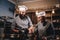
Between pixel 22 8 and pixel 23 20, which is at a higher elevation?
pixel 22 8

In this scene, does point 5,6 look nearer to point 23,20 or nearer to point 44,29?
point 23,20

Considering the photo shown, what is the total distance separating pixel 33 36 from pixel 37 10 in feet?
2.03

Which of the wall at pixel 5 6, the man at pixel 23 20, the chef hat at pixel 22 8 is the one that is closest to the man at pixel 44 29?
the man at pixel 23 20

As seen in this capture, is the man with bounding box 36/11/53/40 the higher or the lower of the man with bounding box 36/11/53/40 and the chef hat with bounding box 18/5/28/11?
the lower

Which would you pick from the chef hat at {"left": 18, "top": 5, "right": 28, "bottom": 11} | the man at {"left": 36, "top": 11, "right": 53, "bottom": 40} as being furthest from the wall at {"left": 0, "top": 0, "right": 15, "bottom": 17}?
the man at {"left": 36, "top": 11, "right": 53, "bottom": 40}

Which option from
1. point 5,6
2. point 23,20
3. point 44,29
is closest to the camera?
point 44,29


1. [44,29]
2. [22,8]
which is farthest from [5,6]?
[44,29]

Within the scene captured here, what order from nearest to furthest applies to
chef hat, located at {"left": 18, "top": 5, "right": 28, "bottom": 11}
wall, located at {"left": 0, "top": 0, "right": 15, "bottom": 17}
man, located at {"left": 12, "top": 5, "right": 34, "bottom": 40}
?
man, located at {"left": 12, "top": 5, "right": 34, "bottom": 40}, chef hat, located at {"left": 18, "top": 5, "right": 28, "bottom": 11}, wall, located at {"left": 0, "top": 0, "right": 15, "bottom": 17}

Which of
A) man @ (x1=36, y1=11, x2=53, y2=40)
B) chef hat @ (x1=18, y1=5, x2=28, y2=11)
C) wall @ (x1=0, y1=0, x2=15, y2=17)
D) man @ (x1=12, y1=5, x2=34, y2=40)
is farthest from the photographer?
wall @ (x1=0, y1=0, x2=15, y2=17)

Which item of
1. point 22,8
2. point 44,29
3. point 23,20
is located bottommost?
point 44,29

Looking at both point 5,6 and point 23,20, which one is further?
point 5,6

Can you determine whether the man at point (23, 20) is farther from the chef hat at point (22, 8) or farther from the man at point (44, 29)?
the man at point (44, 29)

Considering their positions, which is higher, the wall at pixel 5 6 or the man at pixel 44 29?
the wall at pixel 5 6

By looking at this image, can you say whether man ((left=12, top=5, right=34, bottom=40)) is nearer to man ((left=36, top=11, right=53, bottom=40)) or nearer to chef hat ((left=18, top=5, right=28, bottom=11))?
chef hat ((left=18, top=5, right=28, bottom=11))
